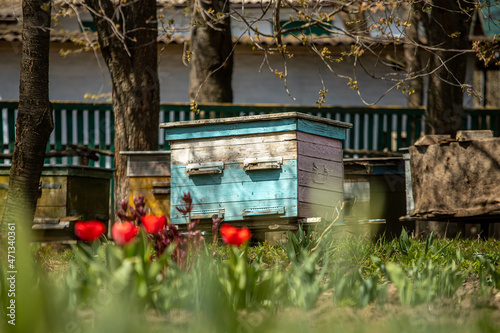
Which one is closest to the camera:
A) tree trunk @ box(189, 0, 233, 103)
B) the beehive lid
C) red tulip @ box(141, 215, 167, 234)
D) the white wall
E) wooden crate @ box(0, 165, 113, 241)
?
red tulip @ box(141, 215, 167, 234)

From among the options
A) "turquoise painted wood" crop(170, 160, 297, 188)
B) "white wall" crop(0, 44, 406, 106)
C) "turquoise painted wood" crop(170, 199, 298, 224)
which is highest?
"white wall" crop(0, 44, 406, 106)

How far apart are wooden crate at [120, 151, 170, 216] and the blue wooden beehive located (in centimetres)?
92

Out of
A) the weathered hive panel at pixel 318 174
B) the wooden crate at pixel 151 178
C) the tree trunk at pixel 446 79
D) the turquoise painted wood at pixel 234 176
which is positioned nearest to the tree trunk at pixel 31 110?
the turquoise painted wood at pixel 234 176

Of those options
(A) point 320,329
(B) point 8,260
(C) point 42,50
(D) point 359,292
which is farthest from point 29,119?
(A) point 320,329

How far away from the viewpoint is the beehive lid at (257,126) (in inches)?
271

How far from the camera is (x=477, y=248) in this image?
261 inches

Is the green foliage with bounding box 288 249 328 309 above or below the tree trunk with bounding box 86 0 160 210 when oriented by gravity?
below

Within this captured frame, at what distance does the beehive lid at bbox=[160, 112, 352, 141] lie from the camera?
22.6 feet

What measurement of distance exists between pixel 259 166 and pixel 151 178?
196 centimetres

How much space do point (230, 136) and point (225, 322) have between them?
4.98 m

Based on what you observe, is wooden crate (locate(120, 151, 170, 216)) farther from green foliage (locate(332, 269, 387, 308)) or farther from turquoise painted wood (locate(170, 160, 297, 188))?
green foliage (locate(332, 269, 387, 308))

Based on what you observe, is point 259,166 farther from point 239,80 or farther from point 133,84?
point 239,80

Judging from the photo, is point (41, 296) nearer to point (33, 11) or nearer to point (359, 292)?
point (359, 292)

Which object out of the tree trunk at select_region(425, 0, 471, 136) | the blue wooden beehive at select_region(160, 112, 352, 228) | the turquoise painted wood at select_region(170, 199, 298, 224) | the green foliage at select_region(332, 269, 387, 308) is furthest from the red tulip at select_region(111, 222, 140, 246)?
the tree trunk at select_region(425, 0, 471, 136)
